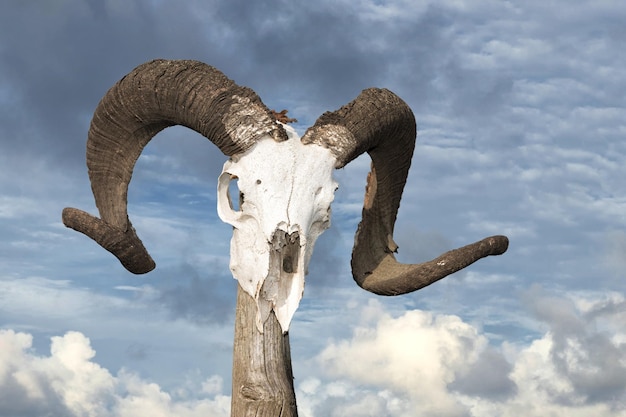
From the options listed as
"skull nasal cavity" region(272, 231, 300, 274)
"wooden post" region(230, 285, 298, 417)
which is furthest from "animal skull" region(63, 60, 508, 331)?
"wooden post" region(230, 285, 298, 417)

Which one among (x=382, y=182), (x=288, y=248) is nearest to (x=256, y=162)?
(x=288, y=248)

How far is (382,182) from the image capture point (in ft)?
52.9

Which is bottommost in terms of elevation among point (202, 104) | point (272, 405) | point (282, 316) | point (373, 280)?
point (272, 405)

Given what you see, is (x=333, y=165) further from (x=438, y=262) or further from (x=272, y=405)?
(x=272, y=405)

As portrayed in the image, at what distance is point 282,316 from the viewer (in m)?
13.9

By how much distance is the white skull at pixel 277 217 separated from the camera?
13.5 meters

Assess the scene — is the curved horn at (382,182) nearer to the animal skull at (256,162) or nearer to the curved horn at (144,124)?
the animal skull at (256,162)

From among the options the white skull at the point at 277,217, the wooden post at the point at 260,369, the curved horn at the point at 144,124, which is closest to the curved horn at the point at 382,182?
the white skull at the point at 277,217

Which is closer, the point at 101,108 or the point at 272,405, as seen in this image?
the point at 272,405

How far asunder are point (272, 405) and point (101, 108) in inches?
162

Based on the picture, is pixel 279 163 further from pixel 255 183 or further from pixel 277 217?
pixel 277 217

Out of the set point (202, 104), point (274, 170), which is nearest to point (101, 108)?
point (202, 104)

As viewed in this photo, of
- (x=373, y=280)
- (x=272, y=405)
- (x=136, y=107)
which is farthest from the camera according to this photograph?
(x=373, y=280)

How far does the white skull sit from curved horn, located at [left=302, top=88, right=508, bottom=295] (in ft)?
1.30
